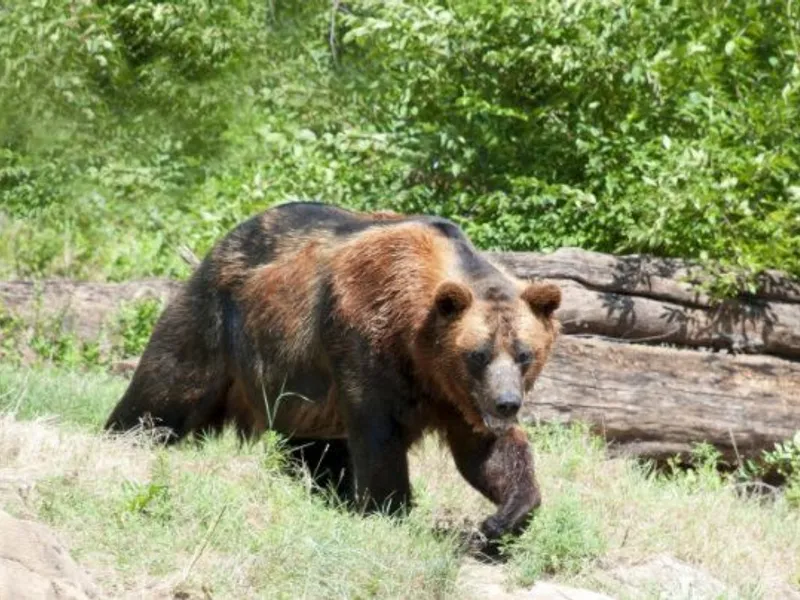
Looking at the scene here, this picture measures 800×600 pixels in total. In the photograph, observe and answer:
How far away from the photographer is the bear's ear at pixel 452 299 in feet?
23.3

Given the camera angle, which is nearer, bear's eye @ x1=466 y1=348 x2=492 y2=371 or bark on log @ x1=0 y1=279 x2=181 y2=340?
bear's eye @ x1=466 y1=348 x2=492 y2=371

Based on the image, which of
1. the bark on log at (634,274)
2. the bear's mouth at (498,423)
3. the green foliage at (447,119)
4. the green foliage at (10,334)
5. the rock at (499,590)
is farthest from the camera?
the green foliage at (10,334)

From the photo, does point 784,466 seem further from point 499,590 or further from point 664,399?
point 499,590

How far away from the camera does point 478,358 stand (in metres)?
7.13

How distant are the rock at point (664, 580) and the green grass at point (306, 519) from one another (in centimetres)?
7

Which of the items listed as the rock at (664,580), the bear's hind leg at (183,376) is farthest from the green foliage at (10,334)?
the rock at (664,580)

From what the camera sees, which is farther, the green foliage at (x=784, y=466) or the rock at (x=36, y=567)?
the green foliage at (x=784, y=466)

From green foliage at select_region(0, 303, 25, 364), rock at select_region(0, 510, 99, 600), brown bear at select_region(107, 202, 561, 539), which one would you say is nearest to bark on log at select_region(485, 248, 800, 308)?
brown bear at select_region(107, 202, 561, 539)

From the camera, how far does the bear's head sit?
7082 mm

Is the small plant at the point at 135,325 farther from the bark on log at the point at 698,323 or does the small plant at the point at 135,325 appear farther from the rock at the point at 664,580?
the rock at the point at 664,580

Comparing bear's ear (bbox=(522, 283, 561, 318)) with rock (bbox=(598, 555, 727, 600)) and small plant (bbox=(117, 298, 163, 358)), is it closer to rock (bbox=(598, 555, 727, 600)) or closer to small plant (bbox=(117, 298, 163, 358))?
rock (bbox=(598, 555, 727, 600))

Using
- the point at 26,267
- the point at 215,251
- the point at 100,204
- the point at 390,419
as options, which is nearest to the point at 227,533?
the point at 390,419

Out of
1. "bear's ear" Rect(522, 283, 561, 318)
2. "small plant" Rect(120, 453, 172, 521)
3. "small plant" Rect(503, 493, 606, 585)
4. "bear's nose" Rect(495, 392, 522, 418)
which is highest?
"bear's ear" Rect(522, 283, 561, 318)

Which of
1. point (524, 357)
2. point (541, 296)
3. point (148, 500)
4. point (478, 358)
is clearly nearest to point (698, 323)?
point (541, 296)
